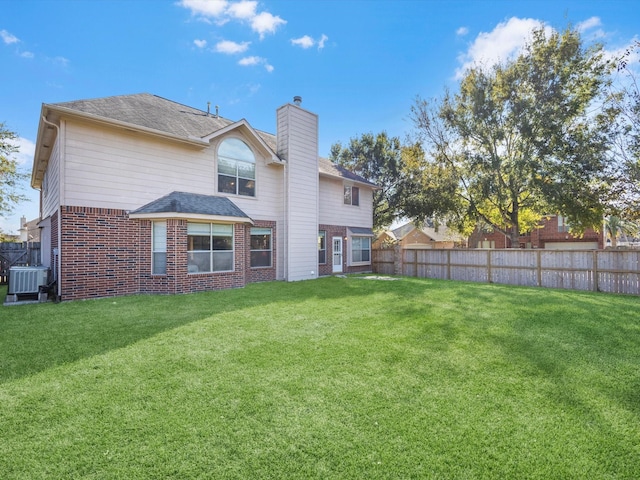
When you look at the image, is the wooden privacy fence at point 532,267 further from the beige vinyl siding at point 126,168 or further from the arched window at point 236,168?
the beige vinyl siding at point 126,168

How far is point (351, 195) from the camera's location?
17406 millimetres

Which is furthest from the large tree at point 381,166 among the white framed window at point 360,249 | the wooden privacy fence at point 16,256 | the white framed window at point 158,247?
the wooden privacy fence at point 16,256

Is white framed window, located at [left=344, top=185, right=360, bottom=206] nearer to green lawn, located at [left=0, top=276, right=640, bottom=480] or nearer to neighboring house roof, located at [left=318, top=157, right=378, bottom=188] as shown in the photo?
neighboring house roof, located at [left=318, top=157, right=378, bottom=188]

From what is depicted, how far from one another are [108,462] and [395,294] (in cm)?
821

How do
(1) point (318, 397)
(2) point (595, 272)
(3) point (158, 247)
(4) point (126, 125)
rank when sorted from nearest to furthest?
(1) point (318, 397) → (4) point (126, 125) → (3) point (158, 247) → (2) point (595, 272)

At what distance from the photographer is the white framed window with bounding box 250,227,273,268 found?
12930 mm

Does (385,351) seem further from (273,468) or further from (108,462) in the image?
(108,462)

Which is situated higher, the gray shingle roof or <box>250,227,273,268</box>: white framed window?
the gray shingle roof

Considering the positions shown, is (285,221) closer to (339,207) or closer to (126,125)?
(339,207)

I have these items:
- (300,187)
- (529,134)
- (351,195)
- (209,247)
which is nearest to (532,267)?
(529,134)

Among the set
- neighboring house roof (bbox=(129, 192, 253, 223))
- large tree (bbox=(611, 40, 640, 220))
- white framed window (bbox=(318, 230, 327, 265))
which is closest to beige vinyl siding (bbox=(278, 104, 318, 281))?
white framed window (bbox=(318, 230, 327, 265))

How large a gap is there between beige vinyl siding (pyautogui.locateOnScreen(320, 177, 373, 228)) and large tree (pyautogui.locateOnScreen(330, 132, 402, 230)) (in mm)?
5853

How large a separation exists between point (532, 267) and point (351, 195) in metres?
9.12

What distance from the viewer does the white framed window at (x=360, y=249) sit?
1725cm
